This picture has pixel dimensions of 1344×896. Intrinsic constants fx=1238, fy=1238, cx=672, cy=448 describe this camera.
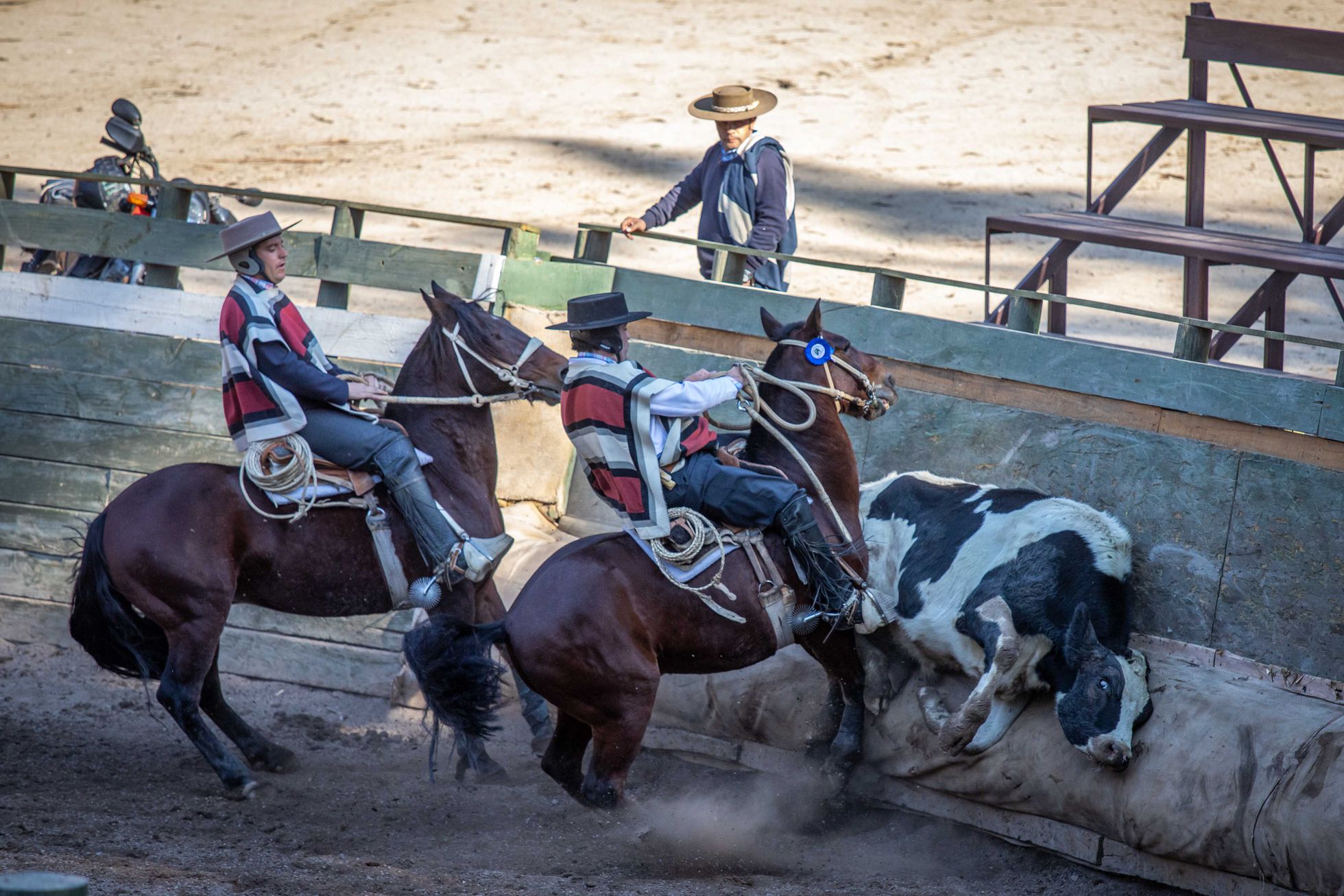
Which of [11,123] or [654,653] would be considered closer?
[654,653]

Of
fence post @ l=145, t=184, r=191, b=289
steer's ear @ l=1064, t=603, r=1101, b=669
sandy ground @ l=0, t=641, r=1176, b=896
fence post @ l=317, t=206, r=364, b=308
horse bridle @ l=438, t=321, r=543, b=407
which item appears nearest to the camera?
sandy ground @ l=0, t=641, r=1176, b=896

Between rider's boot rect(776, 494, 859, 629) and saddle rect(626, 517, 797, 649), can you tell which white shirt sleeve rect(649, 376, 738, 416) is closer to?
saddle rect(626, 517, 797, 649)

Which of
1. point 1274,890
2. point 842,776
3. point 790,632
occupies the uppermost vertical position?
point 790,632

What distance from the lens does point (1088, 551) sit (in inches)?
199

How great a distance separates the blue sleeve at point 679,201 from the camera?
730 cm

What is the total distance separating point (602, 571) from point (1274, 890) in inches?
102

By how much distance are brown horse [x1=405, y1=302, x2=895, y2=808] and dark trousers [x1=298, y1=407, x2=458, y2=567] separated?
0.75 m

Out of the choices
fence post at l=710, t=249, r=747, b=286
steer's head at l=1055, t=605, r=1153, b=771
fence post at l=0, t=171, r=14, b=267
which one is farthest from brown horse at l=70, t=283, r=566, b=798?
fence post at l=0, t=171, r=14, b=267

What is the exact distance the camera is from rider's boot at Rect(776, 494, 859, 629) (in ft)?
15.9

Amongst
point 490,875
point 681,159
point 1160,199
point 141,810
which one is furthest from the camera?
point 681,159

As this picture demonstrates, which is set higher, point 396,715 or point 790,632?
point 790,632

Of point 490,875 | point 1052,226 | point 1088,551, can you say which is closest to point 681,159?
point 1052,226

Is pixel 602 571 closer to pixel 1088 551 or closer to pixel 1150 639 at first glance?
pixel 1088 551

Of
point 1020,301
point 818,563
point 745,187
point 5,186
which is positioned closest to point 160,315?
point 5,186
